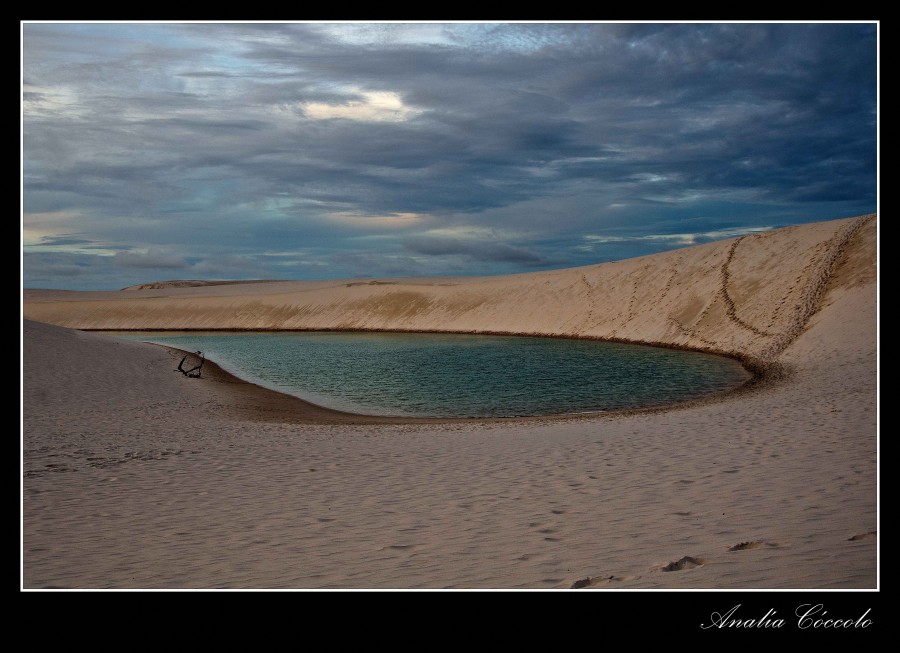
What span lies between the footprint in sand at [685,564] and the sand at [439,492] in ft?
0.04

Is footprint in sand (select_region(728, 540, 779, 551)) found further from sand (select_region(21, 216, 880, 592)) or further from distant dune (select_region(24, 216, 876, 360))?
distant dune (select_region(24, 216, 876, 360))

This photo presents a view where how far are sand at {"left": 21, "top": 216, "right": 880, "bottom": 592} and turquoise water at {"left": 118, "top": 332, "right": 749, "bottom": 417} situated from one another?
93.4 inches

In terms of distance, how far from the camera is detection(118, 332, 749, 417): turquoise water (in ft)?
65.0

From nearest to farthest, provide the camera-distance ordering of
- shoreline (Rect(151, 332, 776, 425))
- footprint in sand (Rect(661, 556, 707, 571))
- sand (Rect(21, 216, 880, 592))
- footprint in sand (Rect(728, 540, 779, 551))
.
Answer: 1. footprint in sand (Rect(661, 556, 707, 571))
2. sand (Rect(21, 216, 880, 592))
3. footprint in sand (Rect(728, 540, 779, 551))
4. shoreline (Rect(151, 332, 776, 425))

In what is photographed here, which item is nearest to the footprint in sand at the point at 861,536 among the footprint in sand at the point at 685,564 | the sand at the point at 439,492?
the sand at the point at 439,492

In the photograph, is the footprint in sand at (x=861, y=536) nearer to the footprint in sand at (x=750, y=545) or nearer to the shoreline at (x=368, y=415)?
the footprint in sand at (x=750, y=545)

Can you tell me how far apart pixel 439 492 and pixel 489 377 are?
18.3 meters

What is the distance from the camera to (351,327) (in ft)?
244

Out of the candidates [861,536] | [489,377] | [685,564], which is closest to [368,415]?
[489,377]

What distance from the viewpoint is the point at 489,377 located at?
86.9 feet

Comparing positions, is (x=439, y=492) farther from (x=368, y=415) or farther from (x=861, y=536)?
(x=368, y=415)

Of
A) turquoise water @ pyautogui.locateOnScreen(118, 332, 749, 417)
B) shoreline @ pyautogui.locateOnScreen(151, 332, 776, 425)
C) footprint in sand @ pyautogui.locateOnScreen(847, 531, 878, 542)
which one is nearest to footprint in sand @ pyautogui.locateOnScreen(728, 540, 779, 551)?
footprint in sand @ pyautogui.locateOnScreen(847, 531, 878, 542)

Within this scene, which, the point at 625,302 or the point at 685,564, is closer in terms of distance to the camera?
the point at 685,564
